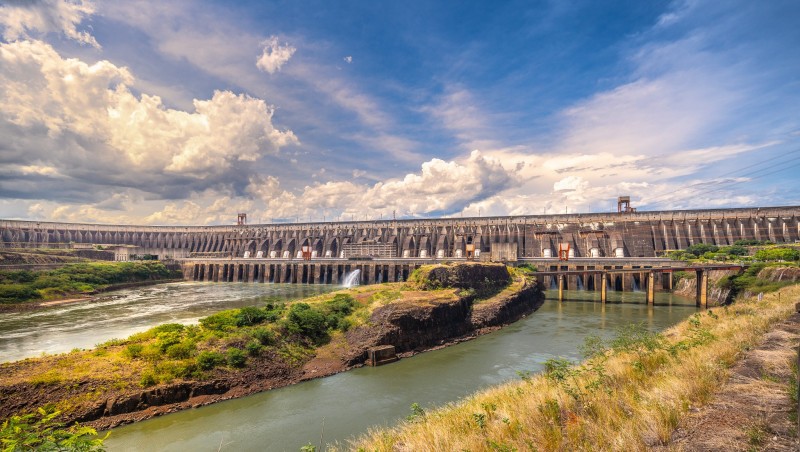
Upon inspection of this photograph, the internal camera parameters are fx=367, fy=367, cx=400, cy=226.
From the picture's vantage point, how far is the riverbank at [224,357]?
16.8 metres

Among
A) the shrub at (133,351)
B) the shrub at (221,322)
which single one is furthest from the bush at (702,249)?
the shrub at (133,351)

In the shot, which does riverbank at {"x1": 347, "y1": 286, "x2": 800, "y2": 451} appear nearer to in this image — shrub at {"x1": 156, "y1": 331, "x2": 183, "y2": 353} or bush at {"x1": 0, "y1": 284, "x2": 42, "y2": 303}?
shrub at {"x1": 156, "y1": 331, "x2": 183, "y2": 353}

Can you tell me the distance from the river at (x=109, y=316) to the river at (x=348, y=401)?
17.3 m

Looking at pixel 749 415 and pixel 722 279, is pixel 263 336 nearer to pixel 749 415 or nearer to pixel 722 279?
pixel 749 415

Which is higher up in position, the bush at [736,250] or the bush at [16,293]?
the bush at [736,250]

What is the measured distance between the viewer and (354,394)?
769 inches

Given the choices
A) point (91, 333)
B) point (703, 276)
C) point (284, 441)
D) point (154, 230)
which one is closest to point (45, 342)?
point (91, 333)

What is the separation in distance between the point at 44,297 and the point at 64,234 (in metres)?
87.2

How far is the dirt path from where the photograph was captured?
5.58 m

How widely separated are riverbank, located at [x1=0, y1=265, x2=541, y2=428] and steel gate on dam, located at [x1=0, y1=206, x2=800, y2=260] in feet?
113

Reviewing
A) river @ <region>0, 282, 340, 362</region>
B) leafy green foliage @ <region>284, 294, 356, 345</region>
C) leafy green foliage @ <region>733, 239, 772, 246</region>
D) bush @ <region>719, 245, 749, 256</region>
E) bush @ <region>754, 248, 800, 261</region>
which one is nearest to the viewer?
leafy green foliage @ <region>284, 294, 356, 345</region>

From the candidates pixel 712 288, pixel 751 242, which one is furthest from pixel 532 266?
pixel 751 242

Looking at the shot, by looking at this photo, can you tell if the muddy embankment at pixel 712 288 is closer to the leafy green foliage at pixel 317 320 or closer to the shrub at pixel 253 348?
the leafy green foliage at pixel 317 320

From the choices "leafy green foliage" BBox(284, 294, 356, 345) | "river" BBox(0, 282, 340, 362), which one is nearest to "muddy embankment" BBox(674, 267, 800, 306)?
"leafy green foliage" BBox(284, 294, 356, 345)
